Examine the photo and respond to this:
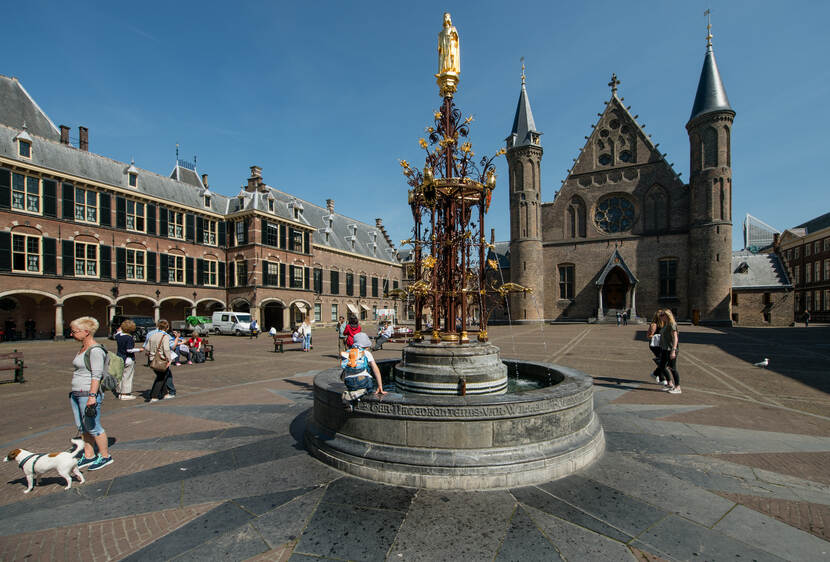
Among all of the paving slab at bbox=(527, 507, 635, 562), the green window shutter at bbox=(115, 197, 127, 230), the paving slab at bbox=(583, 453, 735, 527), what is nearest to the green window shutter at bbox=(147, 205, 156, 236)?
the green window shutter at bbox=(115, 197, 127, 230)

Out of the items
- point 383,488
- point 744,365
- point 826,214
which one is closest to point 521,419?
point 383,488

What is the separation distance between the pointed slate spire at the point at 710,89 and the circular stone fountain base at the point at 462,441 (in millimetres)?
37915

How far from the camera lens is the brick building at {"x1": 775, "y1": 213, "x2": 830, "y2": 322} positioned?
4406cm

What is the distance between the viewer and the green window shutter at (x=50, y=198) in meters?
23.3

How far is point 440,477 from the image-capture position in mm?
3982

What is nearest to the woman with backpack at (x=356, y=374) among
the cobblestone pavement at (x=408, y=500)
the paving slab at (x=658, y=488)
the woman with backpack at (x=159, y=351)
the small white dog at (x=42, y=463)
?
the cobblestone pavement at (x=408, y=500)

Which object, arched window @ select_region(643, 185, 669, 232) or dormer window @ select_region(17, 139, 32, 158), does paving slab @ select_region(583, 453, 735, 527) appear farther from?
arched window @ select_region(643, 185, 669, 232)

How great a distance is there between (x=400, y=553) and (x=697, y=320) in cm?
3760

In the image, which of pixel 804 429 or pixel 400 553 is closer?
pixel 400 553

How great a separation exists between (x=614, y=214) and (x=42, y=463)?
41.0 metres

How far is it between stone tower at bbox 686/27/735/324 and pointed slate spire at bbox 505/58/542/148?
507 inches

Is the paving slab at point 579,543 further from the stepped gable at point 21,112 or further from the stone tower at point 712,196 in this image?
the stone tower at point 712,196

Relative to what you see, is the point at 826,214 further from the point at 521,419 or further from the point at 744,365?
the point at 521,419

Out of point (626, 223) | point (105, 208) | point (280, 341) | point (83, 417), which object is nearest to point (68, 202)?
point (105, 208)
